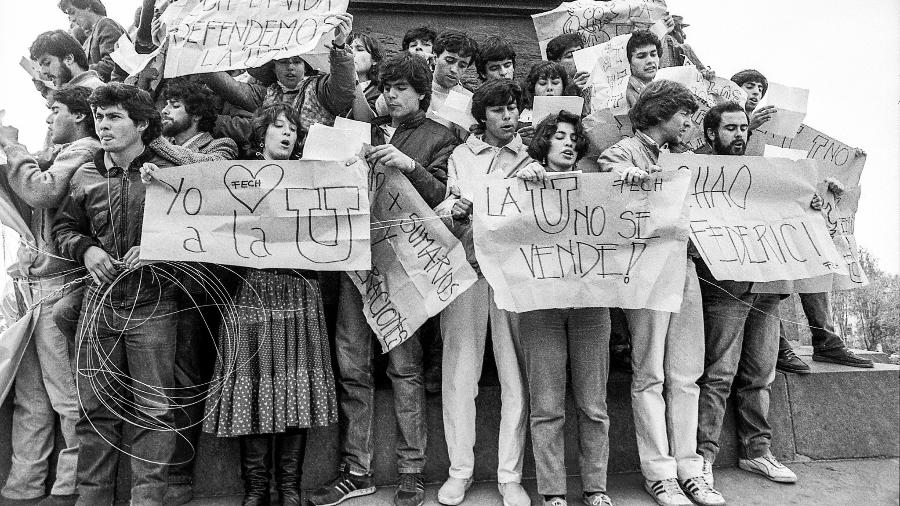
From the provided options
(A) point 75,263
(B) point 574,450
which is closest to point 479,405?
(B) point 574,450

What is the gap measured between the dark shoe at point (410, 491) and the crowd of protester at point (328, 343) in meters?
0.01

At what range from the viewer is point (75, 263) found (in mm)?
3820

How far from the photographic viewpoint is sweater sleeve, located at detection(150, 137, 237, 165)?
347 cm

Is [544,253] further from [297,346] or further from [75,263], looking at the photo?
[75,263]

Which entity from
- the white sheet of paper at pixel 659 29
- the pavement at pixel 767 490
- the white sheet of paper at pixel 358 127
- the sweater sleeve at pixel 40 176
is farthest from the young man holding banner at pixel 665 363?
→ the sweater sleeve at pixel 40 176

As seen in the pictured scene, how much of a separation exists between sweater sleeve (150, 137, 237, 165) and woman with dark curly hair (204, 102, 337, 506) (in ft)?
1.37

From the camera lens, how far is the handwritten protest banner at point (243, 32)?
12.7ft

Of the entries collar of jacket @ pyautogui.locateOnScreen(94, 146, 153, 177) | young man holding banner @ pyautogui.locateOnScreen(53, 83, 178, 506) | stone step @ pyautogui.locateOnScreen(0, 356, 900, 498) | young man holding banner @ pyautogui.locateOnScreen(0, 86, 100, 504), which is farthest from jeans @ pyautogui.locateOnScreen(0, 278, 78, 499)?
collar of jacket @ pyautogui.locateOnScreen(94, 146, 153, 177)

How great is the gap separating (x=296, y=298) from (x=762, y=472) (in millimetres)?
3098

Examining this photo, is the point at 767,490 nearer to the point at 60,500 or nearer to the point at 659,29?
the point at 659,29

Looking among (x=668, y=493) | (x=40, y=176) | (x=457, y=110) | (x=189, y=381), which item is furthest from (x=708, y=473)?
(x=40, y=176)

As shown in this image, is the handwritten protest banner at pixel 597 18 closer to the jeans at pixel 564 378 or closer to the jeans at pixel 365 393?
the jeans at pixel 564 378

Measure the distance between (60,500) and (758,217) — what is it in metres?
4.48

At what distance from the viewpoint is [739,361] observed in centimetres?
418
